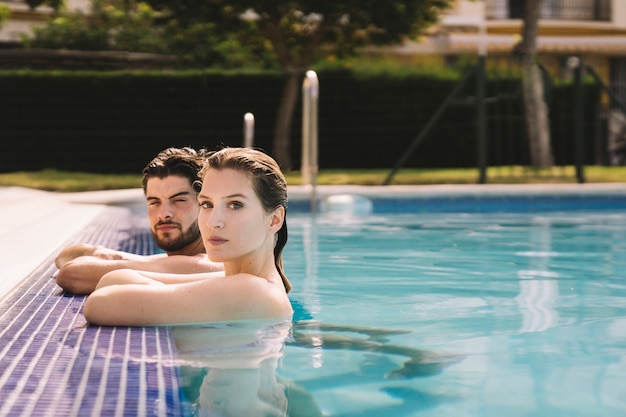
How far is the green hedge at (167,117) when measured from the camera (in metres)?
16.0

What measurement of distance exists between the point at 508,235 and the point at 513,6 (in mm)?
23158

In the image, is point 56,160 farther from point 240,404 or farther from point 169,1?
point 240,404

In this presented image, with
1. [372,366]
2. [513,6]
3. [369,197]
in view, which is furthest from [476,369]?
[513,6]

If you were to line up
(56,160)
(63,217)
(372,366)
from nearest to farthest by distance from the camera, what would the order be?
(372,366), (63,217), (56,160)

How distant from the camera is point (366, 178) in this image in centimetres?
1467

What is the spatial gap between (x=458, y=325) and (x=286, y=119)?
12.5 m

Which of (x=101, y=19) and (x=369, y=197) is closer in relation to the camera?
(x=369, y=197)

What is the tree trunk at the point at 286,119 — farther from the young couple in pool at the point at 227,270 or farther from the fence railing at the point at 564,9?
the fence railing at the point at 564,9

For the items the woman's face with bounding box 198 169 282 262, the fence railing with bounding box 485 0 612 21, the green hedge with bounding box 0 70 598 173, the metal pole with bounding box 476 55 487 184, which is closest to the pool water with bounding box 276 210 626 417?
the woman's face with bounding box 198 169 282 262

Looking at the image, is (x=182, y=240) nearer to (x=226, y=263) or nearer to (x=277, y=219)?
(x=226, y=263)

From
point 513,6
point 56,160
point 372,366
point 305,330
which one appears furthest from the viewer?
point 513,6

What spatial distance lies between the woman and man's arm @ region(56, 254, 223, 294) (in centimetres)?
50

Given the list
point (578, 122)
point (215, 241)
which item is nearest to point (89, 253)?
point (215, 241)

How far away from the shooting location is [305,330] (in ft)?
12.8
